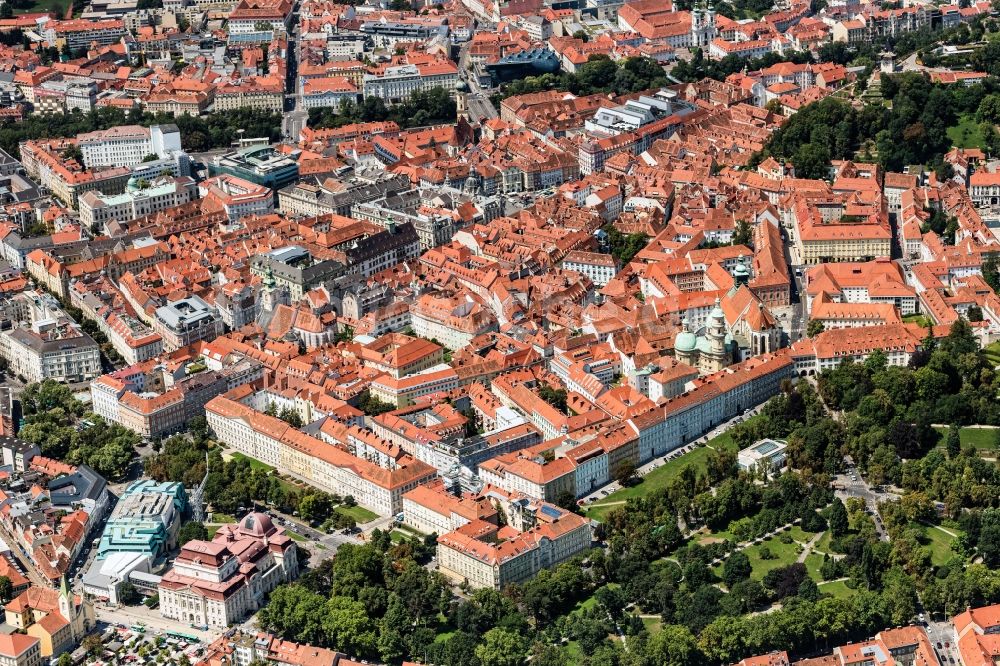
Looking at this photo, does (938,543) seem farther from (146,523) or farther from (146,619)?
(146,523)

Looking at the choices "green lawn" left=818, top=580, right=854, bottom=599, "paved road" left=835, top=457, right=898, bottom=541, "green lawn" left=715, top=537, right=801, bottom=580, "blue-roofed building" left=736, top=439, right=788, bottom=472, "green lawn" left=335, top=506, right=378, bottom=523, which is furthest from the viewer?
"blue-roofed building" left=736, top=439, right=788, bottom=472

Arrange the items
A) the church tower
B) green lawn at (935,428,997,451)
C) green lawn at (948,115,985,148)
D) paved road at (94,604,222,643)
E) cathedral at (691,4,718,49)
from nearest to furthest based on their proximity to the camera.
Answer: paved road at (94,604,222,643) < green lawn at (935,428,997,451) < the church tower < green lawn at (948,115,985,148) < cathedral at (691,4,718,49)

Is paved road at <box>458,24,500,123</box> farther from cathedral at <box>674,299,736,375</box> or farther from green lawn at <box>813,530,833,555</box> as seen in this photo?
green lawn at <box>813,530,833,555</box>

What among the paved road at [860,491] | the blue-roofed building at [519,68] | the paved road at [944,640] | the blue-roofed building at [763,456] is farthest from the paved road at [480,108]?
the paved road at [944,640]

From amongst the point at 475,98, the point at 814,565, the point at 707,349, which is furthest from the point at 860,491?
the point at 475,98

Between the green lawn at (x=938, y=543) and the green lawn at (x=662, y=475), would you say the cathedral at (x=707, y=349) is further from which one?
the green lawn at (x=938, y=543)

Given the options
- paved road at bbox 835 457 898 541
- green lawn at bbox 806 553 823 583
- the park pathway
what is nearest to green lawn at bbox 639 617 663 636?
green lawn at bbox 806 553 823 583
